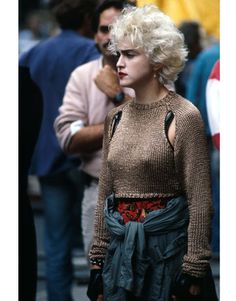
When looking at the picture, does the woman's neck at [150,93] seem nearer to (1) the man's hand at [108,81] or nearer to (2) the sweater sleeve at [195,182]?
(2) the sweater sleeve at [195,182]

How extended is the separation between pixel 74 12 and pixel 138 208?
2.96m

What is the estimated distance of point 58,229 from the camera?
7516 millimetres

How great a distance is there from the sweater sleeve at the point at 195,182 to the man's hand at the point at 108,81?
4.77 feet

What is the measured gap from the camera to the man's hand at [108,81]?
6.16 m

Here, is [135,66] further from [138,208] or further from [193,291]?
[193,291]

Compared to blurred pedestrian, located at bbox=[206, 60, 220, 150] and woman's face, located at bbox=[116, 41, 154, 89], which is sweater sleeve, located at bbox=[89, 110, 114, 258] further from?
blurred pedestrian, located at bbox=[206, 60, 220, 150]

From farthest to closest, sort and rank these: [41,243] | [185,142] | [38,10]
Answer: [38,10] → [41,243] → [185,142]

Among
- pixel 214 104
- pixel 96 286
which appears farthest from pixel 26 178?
pixel 214 104

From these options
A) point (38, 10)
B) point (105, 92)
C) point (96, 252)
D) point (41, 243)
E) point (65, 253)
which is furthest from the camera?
point (38, 10)

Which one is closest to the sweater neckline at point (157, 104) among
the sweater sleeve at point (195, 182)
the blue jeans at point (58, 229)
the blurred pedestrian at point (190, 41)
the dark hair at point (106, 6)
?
the sweater sleeve at point (195, 182)
